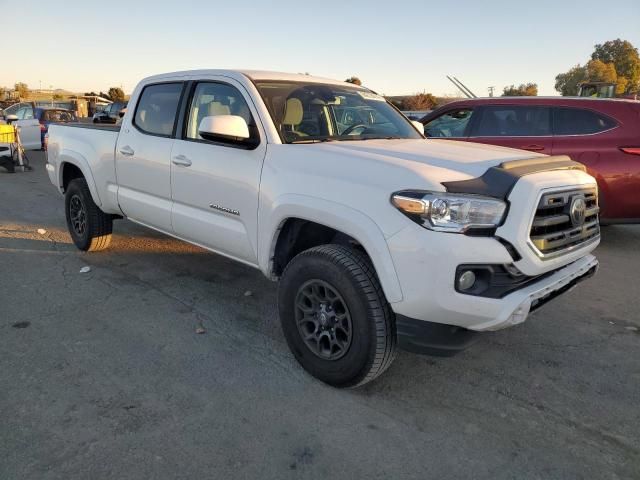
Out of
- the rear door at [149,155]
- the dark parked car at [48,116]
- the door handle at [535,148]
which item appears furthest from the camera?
the dark parked car at [48,116]

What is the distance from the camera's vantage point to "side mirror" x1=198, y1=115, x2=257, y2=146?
319 centimetres

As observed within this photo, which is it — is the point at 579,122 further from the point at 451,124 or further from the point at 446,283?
the point at 446,283

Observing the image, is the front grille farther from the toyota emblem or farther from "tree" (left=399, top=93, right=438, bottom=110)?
"tree" (left=399, top=93, right=438, bottom=110)

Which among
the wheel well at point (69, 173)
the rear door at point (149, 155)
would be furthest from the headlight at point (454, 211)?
the wheel well at point (69, 173)

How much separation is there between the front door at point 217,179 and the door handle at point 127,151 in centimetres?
72

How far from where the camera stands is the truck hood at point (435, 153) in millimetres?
2732

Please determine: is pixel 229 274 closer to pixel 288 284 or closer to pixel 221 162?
pixel 221 162

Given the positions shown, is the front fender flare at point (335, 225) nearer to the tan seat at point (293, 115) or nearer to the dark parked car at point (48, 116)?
the tan seat at point (293, 115)

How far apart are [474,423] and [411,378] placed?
52cm

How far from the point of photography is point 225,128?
3.19 metres

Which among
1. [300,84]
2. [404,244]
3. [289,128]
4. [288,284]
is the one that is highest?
[300,84]

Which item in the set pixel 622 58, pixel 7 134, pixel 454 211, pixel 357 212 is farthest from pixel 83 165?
pixel 622 58

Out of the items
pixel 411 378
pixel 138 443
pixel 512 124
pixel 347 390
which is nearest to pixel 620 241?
pixel 512 124

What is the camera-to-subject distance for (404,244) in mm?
2473
